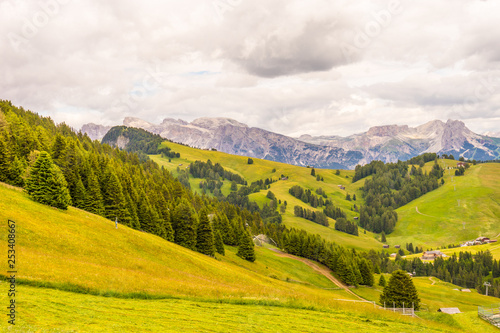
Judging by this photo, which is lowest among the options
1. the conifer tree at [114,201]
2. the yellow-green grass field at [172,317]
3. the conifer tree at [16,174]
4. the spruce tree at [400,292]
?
the spruce tree at [400,292]

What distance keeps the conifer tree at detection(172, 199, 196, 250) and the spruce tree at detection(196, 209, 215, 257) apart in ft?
5.25

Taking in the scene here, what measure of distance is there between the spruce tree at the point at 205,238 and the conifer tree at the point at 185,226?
160 cm

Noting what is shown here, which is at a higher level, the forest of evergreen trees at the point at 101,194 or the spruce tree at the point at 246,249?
the forest of evergreen trees at the point at 101,194

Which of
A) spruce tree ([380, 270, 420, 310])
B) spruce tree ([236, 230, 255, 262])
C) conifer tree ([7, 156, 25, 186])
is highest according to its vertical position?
conifer tree ([7, 156, 25, 186])

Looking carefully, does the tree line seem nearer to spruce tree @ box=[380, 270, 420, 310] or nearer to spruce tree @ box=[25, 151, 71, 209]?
spruce tree @ box=[25, 151, 71, 209]

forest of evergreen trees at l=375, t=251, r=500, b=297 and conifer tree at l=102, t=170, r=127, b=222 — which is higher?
conifer tree at l=102, t=170, r=127, b=222

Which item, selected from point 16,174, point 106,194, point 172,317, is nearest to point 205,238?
point 106,194

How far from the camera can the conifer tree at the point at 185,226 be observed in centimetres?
8250

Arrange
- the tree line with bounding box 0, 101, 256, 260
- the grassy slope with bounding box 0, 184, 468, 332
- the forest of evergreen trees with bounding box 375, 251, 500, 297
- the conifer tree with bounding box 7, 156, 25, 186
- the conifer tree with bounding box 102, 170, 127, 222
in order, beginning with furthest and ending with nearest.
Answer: the forest of evergreen trees with bounding box 375, 251, 500, 297 → the conifer tree with bounding box 102, 170, 127, 222 → the tree line with bounding box 0, 101, 256, 260 → the conifer tree with bounding box 7, 156, 25, 186 → the grassy slope with bounding box 0, 184, 468, 332

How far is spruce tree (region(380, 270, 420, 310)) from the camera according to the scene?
250 ft

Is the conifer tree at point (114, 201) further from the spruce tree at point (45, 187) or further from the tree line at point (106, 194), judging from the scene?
the spruce tree at point (45, 187)

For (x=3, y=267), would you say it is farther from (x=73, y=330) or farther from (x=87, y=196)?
(x=87, y=196)

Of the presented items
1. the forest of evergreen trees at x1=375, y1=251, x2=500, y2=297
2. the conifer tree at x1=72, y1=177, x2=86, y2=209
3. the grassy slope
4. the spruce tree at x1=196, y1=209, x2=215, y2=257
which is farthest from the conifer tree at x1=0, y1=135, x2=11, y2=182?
the forest of evergreen trees at x1=375, y1=251, x2=500, y2=297

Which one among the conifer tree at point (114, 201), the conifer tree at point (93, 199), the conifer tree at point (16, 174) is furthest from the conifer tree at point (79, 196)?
the conifer tree at point (16, 174)
